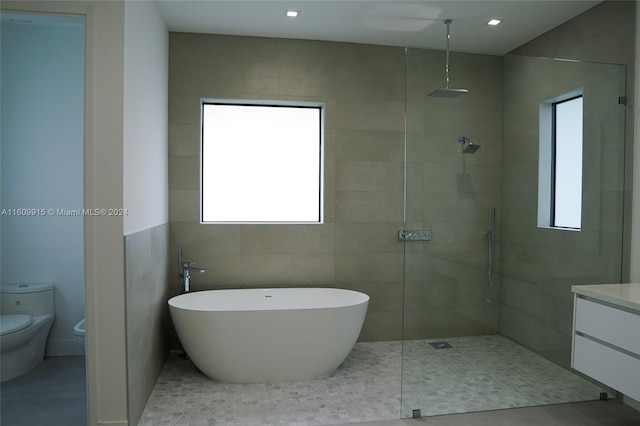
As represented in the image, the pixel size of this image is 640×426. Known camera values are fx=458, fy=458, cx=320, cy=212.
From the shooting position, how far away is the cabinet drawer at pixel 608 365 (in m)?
2.41

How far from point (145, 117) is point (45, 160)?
920 mm

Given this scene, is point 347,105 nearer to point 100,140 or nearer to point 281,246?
point 281,246

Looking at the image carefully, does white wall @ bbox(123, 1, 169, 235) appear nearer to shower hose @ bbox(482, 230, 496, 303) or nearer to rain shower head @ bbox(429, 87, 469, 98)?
rain shower head @ bbox(429, 87, 469, 98)

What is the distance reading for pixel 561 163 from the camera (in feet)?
9.96

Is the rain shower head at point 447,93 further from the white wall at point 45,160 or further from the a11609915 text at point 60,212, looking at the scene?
the white wall at point 45,160

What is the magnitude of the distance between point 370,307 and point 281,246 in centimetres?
103

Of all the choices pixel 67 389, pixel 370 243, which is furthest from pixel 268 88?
pixel 67 389

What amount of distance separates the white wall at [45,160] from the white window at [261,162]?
112cm

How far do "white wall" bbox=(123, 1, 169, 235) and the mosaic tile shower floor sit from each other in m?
1.24

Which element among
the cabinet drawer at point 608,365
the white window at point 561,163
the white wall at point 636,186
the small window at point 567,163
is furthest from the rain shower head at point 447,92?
the cabinet drawer at point 608,365

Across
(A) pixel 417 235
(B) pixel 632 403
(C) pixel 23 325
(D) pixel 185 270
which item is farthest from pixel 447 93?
(C) pixel 23 325

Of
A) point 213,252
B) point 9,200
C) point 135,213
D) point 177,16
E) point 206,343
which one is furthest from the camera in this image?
point 213,252

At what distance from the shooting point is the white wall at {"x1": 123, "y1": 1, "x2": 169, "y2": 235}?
266cm

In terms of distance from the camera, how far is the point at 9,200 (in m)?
3.05
